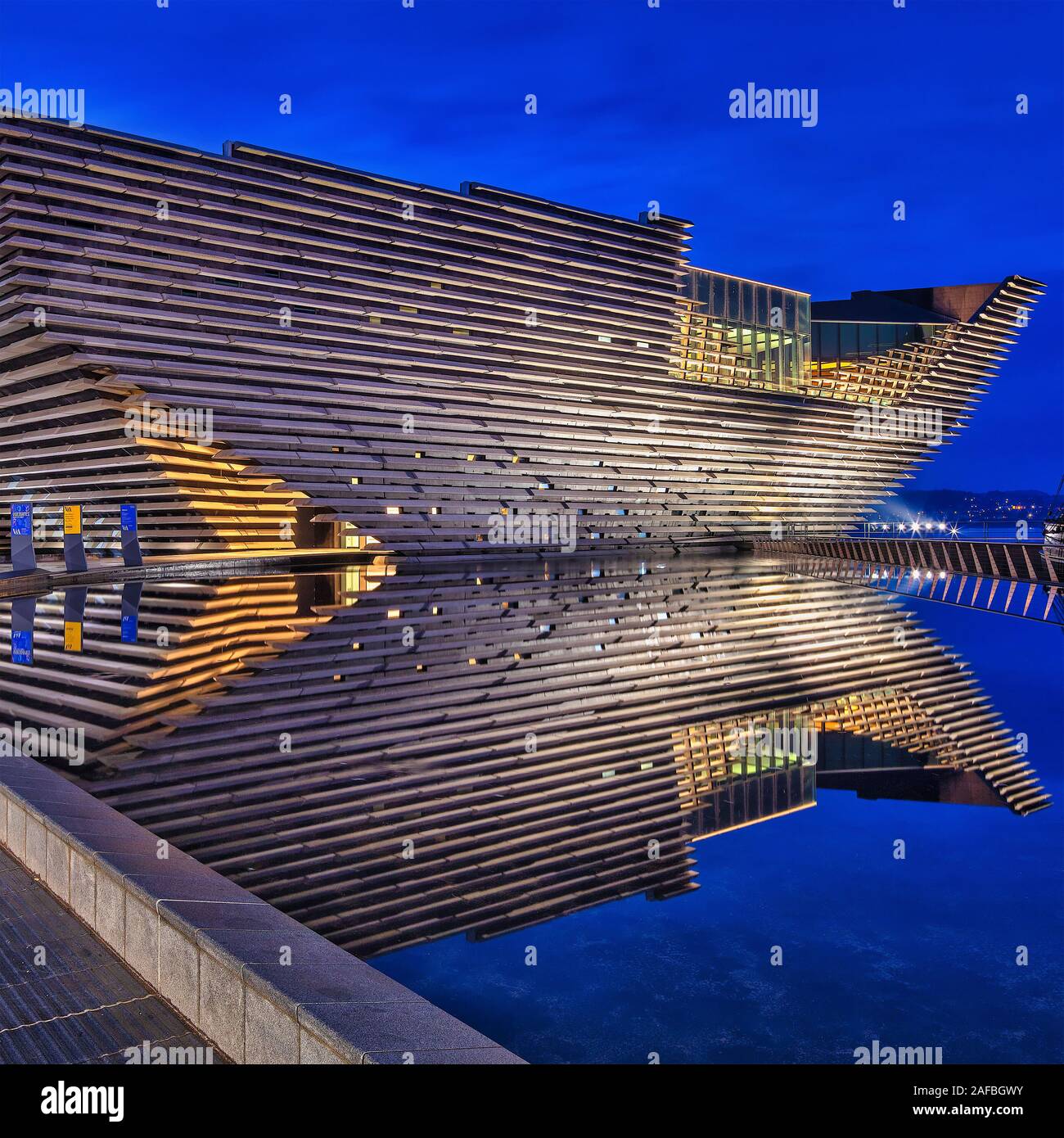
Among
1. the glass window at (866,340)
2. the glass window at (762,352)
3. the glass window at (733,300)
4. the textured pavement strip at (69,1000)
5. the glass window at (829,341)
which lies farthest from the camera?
the glass window at (829,341)

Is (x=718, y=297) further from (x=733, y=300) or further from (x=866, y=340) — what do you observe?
(x=866, y=340)

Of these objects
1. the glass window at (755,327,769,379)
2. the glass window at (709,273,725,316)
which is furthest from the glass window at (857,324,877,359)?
the glass window at (709,273,725,316)

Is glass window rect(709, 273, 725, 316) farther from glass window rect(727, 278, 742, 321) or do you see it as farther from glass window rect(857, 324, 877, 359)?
glass window rect(857, 324, 877, 359)

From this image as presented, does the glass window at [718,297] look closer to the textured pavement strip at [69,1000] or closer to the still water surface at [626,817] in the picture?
the still water surface at [626,817]

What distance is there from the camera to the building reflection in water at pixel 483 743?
225 inches

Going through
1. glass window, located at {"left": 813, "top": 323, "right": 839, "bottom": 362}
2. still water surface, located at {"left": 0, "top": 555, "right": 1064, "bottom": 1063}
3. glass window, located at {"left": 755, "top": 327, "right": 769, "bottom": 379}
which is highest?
glass window, located at {"left": 813, "top": 323, "right": 839, "bottom": 362}

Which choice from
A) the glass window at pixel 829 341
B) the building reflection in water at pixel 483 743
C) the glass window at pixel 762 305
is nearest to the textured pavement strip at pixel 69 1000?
the building reflection in water at pixel 483 743

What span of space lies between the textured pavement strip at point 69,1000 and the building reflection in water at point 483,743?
3.30 feet

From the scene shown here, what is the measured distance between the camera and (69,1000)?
3793 mm

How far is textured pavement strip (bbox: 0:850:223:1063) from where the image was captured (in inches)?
138

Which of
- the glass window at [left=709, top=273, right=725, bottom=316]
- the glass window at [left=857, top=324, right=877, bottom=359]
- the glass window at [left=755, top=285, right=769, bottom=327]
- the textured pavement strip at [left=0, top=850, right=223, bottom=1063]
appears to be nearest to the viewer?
the textured pavement strip at [left=0, top=850, right=223, bottom=1063]

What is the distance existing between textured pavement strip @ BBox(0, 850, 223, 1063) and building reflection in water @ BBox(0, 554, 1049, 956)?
3.30 feet

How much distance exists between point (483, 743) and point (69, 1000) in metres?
5.14

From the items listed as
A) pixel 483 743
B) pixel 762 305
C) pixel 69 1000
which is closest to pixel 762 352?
pixel 762 305
